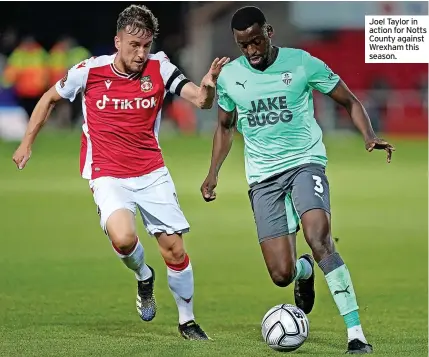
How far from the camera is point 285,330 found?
8.17 m

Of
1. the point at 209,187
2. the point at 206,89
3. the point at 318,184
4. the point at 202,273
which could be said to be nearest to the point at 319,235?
→ the point at 318,184

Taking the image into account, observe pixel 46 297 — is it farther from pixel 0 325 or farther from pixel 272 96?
pixel 272 96

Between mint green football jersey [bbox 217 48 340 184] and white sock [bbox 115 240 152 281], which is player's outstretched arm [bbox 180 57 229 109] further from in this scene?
white sock [bbox 115 240 152 281]

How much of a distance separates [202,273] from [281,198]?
4224mm

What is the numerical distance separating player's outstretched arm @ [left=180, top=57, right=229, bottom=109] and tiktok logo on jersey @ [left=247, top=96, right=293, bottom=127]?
365 millimetres

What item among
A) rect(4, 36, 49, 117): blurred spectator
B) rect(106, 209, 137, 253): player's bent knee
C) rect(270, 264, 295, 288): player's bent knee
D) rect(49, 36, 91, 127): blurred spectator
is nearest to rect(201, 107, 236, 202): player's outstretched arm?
rect(106, 209, 137, 253): player's bent knee

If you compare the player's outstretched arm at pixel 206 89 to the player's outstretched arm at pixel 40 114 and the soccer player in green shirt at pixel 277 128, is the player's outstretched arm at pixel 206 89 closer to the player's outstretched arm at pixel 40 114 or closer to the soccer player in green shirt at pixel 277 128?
the soccer player in green shirt at pixel 277 128

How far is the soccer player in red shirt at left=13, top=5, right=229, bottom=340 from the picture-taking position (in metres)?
9.05

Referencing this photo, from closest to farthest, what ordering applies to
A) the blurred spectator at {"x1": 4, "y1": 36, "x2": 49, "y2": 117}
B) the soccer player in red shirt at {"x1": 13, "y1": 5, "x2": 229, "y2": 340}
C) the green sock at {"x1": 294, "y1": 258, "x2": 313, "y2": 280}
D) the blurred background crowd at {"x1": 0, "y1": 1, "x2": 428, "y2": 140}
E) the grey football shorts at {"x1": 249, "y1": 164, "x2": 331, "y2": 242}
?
the grey football shorts at {"x1": 249, "y1": 164, "x2": 331, "y2": 242}
the soccer player in red shirt at {"x1": 13, "y1": 5, "x2": 229, "y2": 340}
the green sock at {"x1": 294, "y1": 258, "x2": 313, "y2": 280}
the blurred spectator at {"x1": 4, "y1": 36, "x2": 49, "y2": 117}
the blurred background crowd at {"x1": 0, "y1": 1, "x2": 428, "y2": 140}

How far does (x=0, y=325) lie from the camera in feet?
30.7

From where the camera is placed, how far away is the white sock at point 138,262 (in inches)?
357

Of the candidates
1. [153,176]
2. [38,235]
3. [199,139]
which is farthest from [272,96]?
[199,139]

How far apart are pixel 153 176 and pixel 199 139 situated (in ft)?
79.9

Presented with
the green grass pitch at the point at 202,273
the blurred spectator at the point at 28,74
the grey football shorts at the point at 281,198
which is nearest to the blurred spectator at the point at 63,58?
the blurred spectator at the point at 28,74
